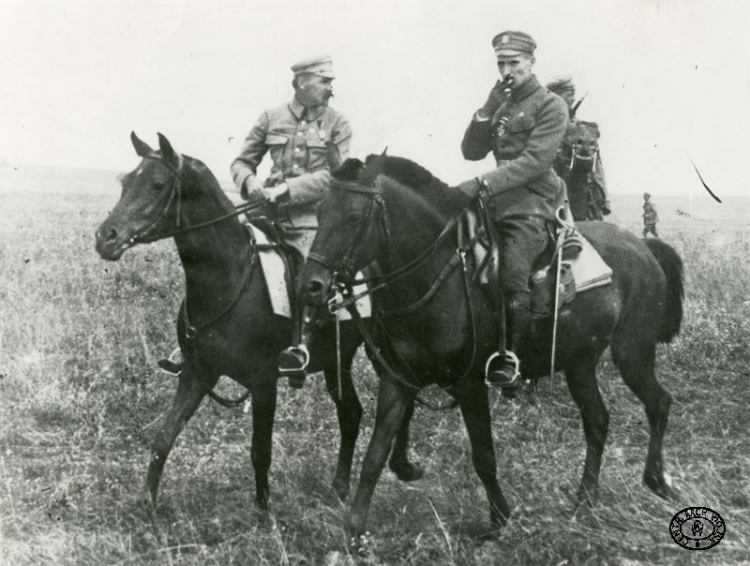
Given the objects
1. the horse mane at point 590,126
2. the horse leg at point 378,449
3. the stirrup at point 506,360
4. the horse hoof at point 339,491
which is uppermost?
the horse mane at point 590,126

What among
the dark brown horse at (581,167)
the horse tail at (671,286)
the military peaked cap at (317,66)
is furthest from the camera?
the dark brown horse at (581,167)

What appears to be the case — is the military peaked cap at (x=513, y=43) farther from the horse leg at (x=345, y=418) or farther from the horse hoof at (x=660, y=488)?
the horse hoof at (x=660, y=488)

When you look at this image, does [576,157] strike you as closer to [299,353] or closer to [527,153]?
[527,153]

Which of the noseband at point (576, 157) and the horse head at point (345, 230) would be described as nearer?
the horse head at point (345, 230)

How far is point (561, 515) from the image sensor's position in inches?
226

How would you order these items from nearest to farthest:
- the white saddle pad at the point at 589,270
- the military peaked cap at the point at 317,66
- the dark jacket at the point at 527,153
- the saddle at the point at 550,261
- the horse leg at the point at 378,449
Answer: the horse leg at the point at 378,449 → the saddle at the point at 550,261 → the dark jacket at the point at 527,153 → the white saddle pad at the point at 589,270 → the military peaked cap at the point at 317,66

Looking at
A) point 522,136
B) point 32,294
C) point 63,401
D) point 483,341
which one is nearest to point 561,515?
point 483,341

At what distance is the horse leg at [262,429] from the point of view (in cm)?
578

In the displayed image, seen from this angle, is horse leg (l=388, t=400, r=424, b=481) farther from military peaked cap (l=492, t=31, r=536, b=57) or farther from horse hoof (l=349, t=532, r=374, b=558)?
military peaked cap (l=492, t=31, r=536, b=57)

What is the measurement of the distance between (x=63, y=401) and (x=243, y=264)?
296 centimetres

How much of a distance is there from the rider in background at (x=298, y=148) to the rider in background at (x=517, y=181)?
1.28 m

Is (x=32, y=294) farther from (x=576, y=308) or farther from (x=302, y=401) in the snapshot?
(x=576, y=308)

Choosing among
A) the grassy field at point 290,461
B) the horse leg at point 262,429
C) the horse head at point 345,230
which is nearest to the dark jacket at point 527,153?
the horse head at point 345,230

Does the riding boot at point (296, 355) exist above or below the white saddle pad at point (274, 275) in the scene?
below
